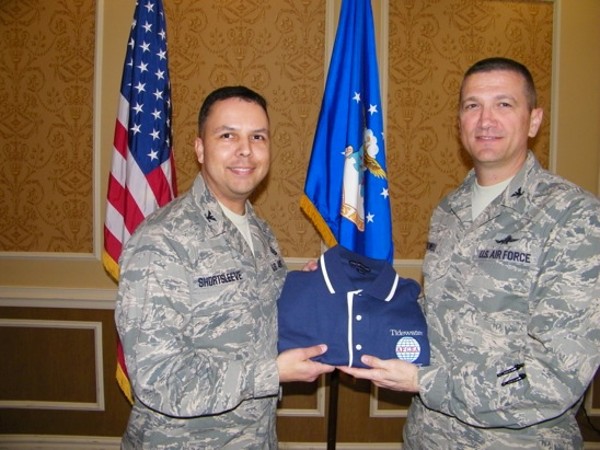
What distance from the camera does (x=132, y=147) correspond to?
8.87 feet

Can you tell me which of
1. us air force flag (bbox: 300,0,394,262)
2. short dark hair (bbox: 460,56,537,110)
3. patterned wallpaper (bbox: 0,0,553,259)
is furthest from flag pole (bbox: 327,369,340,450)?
short dark hair (bbox: 460,56,537,110)

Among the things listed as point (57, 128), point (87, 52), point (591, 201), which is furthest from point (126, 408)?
point (591, 201)

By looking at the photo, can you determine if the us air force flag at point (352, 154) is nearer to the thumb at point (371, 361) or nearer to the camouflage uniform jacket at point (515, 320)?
the camouflage uniform jacket at point (515, 320)

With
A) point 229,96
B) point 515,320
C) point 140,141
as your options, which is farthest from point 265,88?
point 515,320

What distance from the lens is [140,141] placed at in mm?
2713

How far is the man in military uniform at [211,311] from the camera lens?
1432 millimetres

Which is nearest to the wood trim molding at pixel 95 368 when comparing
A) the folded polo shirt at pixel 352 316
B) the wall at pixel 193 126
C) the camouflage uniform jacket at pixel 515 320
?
the wall at pixel 193 126

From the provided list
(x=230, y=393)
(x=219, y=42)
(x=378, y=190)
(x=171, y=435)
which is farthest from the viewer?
(x=219, y=42)

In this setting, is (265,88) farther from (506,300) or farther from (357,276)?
(506,300)

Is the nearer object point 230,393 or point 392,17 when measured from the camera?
point 230,393

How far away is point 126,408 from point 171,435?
2003 millimetres

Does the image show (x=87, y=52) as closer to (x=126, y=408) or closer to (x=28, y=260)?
(x=28, y=260)

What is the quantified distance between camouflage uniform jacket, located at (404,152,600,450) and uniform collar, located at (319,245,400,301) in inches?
9.6

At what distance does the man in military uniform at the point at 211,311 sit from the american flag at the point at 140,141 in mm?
1065
